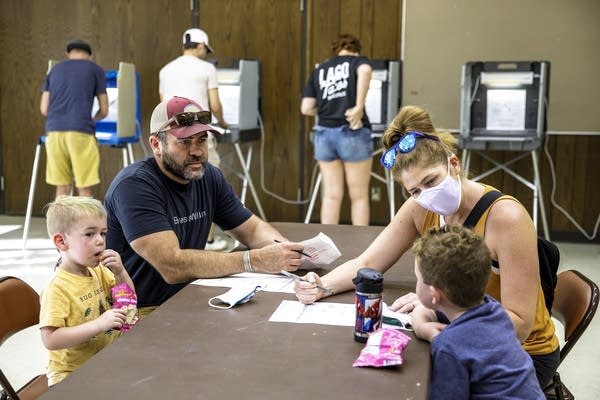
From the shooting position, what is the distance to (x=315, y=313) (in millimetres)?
1758

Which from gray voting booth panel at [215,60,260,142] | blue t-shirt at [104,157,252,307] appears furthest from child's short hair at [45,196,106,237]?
gray voting booth panel at [215,60,260,142]

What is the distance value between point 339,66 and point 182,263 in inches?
122

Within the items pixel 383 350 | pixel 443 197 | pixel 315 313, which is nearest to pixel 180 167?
pixel 315 313

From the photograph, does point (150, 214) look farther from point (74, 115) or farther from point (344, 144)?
point (74, 115)

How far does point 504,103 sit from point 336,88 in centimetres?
139

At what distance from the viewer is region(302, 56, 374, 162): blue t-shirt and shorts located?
16.2 feet

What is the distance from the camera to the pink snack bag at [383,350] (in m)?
1.38

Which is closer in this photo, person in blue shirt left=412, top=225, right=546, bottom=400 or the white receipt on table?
person in blue shirt left=412, top=225, right=546, bottom=400

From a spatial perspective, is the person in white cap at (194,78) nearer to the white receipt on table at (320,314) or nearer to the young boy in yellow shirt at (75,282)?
the young boy in yellow shirt at (75,282)

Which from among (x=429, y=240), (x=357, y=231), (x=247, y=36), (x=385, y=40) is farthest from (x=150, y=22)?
(x=429, y=240)

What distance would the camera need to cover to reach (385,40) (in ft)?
20.0

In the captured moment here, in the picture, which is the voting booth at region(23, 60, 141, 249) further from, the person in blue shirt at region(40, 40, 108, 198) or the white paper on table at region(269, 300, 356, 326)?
the white paper on table at region(269, 300, 356, 326)

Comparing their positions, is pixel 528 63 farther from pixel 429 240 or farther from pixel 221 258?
pixel 429 240

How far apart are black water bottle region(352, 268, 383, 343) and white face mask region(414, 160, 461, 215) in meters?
0.40
